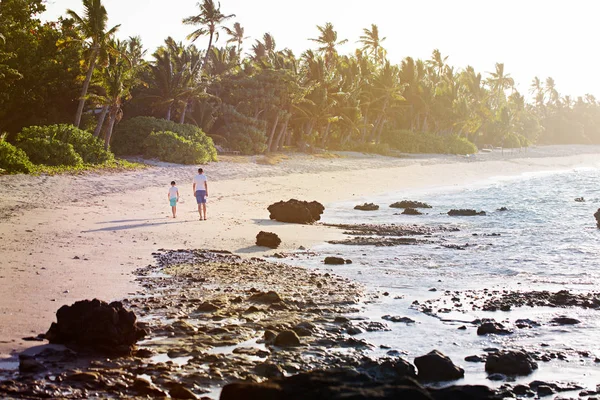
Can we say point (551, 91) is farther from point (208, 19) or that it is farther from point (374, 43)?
point (208, 19)

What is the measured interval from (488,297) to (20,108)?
28.7m

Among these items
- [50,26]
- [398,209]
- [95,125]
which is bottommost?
[398,209]

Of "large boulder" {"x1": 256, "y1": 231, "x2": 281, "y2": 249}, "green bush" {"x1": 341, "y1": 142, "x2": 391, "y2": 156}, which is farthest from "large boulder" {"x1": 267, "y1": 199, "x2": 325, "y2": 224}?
"green bush" {"x1": 341, "y1": 142, "x2": 391, "y2": 156}

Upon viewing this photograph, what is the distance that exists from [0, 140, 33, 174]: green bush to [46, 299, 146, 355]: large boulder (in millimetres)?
17770

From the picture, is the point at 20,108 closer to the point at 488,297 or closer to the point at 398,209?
the point at 398,209

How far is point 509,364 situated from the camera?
596cm

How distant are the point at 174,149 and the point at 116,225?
62.2 feet

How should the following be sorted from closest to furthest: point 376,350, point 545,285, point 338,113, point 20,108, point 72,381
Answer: point 72,381 → point 376,350 → point 545,285 → point 20,108 → point 338,113

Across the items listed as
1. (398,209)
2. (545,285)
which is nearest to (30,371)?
(545,285)

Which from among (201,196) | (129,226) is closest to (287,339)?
(129,226)

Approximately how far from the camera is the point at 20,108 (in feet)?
107

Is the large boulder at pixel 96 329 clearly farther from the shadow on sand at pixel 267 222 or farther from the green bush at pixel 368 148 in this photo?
the green bush at pixel 368 148

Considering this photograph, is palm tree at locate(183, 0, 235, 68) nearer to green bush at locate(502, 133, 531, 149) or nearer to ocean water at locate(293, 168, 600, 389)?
ocean water at locate(293, 168, 600, 389)

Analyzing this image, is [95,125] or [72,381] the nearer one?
[72,381]
